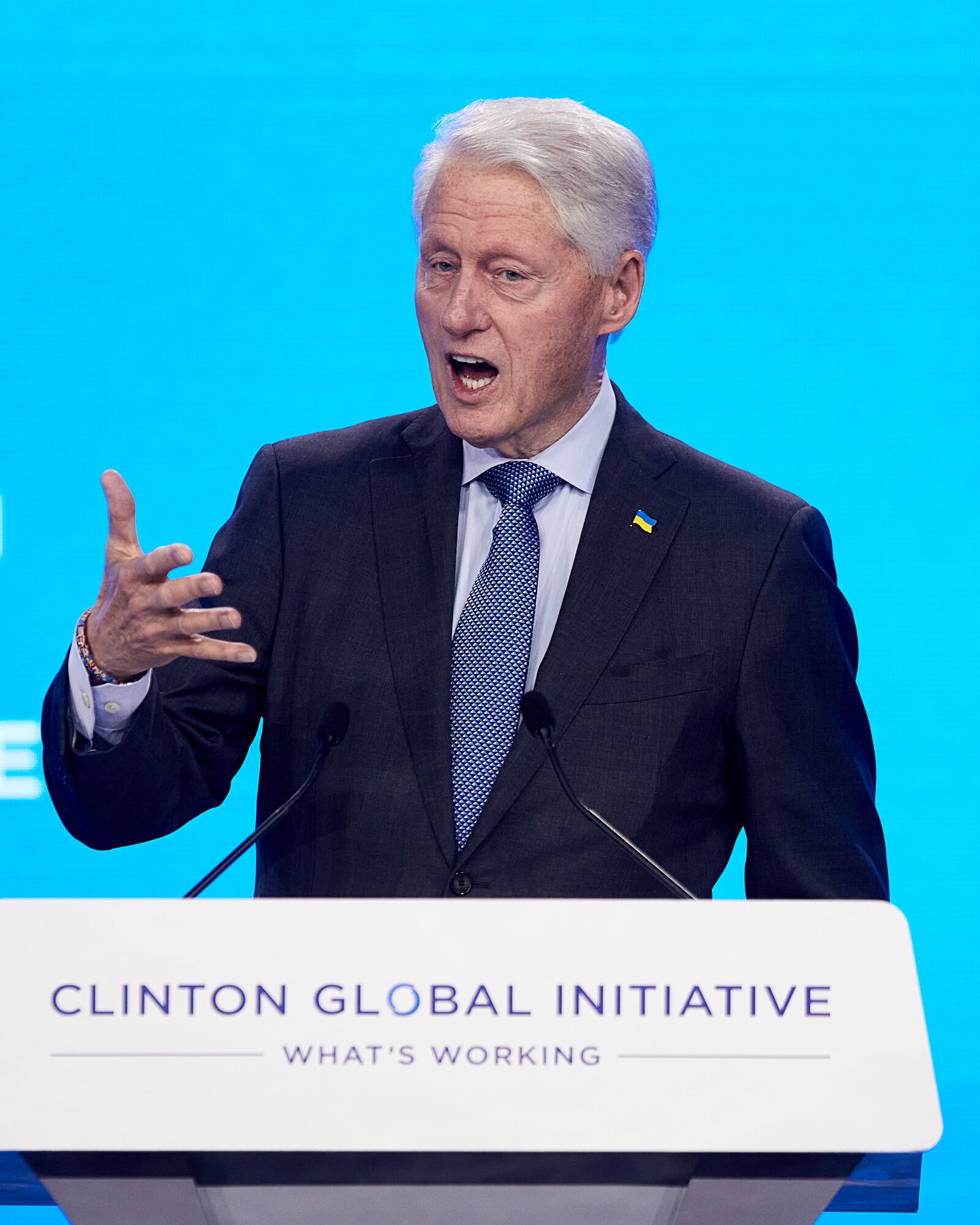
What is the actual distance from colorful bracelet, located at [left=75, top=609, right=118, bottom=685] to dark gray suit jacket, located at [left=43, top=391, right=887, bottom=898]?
15 cm

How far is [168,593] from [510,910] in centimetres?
41

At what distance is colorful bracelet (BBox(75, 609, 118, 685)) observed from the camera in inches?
53.9

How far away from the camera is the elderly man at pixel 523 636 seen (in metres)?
1.63

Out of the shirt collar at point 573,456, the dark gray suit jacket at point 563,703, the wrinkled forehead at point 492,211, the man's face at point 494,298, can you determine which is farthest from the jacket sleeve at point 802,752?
the wrinkled forehead at point 492,211

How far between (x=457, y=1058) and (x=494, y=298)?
94cm

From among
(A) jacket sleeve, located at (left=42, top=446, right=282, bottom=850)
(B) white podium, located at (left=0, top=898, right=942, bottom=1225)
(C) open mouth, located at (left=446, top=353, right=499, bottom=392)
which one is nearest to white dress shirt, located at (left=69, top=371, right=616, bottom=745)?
(C) open mouth, located at (left=446, top=353, right=499, bottom=392)

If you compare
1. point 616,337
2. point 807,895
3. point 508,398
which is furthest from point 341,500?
point 807,895

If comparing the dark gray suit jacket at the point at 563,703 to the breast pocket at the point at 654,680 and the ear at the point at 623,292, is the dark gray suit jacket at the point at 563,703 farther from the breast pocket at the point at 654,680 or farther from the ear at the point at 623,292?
the ear at the point at 623,292

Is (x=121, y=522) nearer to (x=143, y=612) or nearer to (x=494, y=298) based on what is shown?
(x=143, y=612)

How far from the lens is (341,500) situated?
1834 millimetres

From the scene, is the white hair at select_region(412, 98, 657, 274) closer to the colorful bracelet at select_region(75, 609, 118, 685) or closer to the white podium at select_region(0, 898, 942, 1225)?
the colorful bracelet at select_region(75, 609, 118, 685)

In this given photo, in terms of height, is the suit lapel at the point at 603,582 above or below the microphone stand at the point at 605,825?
above

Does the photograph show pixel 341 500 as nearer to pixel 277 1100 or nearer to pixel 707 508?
Answer: pixel 707 508

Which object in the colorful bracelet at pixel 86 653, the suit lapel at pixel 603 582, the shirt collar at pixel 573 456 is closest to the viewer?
the colorful bracelet at pixel 86 653
